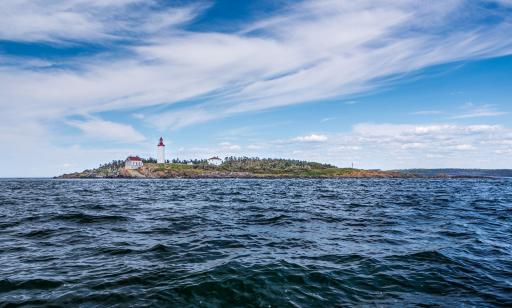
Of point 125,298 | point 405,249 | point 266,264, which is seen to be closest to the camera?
point 125,298

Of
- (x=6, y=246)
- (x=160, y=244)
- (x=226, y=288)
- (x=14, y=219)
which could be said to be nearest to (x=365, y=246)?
(x=226, y=288)

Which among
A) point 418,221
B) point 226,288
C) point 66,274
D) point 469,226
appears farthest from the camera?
point 418,221

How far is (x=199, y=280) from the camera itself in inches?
455

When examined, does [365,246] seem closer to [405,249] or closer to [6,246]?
[405,249]

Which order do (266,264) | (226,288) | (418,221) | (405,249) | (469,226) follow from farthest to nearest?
(418,221)
(469,226)
(405,249)
(266,264)
(226,288)

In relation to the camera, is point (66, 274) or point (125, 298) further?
point (66, 274)

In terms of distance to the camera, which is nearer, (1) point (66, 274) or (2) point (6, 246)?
(1) point (66, 274)

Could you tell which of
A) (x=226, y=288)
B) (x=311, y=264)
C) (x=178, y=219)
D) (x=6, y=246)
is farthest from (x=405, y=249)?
(x=6, y=246)

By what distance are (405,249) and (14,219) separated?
27.6 m

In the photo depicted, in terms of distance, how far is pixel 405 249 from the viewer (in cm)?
1636

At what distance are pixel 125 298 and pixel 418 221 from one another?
2230 centimetres

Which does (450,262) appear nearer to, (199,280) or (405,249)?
(405,249)

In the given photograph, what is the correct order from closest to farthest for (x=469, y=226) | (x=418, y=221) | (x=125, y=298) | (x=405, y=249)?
(x=125, y=298) → (x=405, y=249) → (x=469, y=226) → (x=418, y=221)

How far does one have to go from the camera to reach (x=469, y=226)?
77.0ft
